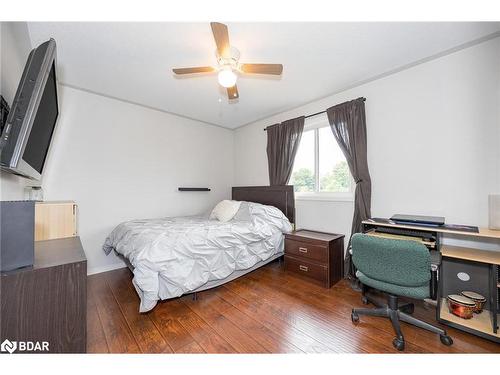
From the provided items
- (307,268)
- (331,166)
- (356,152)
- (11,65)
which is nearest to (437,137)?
(356,152)

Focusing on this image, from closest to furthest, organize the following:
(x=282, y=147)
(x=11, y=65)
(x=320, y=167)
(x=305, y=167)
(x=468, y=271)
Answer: (x=11, y=65), (x=468, y=271), (x=320, y=167), (x=305, y=167), (x=282, y=147)

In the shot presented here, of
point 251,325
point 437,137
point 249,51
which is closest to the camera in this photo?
point 251,325

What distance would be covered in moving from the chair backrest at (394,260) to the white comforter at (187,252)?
1.35 m

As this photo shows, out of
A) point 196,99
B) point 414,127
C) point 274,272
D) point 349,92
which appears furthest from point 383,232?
point 196,99

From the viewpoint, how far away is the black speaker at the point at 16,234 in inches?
36.4

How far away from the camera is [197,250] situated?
7.11 feet

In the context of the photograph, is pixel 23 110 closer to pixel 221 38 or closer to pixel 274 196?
pixel 221 38

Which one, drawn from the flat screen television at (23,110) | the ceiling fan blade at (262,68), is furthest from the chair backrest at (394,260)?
the flat screen television at (23,110)

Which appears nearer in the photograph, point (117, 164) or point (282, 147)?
point (117, 164)

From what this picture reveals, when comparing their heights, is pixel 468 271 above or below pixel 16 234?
below

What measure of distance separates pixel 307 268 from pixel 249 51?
2.59 meters

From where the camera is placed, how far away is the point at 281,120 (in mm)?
3666

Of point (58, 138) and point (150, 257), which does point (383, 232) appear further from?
point (58, 138)
